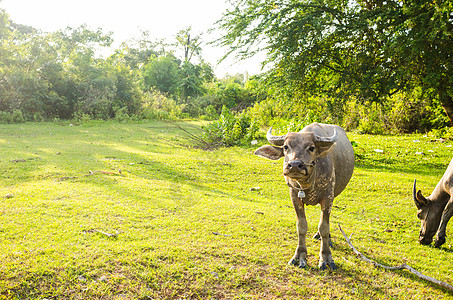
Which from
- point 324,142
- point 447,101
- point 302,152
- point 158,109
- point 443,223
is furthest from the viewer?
point 158,109

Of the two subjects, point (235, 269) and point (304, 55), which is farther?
point (304, 55)

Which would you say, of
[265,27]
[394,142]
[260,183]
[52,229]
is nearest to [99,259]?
[52,229]

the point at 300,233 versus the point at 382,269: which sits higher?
the point at 300,233

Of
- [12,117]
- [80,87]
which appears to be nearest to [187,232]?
[12,117]

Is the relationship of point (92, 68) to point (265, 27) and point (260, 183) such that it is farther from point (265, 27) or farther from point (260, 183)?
point (260, 183)

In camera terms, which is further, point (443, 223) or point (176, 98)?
point (176, 98)

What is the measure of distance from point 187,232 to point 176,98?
28.4m

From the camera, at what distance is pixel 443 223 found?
497cm

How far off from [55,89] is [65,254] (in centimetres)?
2109

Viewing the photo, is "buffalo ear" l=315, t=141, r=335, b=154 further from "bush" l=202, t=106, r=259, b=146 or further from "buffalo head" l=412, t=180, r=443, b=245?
"bush" l=202, t=106, r=259, b=146

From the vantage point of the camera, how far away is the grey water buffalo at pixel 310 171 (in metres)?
3.65

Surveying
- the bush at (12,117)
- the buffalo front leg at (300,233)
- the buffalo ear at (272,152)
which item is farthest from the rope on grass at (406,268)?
the bush at (12,117)

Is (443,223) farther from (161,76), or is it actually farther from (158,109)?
(161,76)

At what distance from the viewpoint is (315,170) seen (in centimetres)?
396
